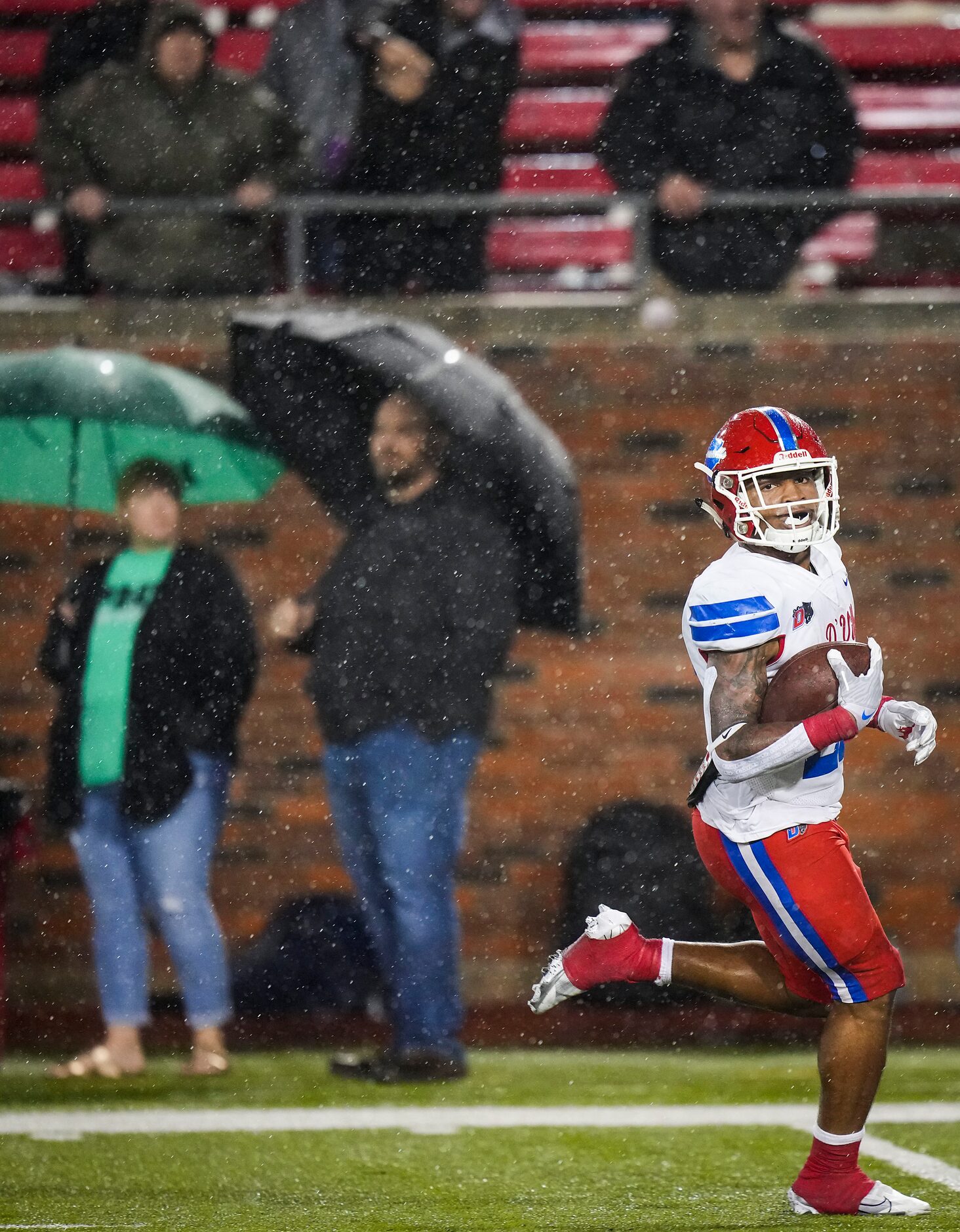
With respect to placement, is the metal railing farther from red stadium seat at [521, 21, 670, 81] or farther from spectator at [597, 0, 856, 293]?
red stadium seat at [521, 21, 670, 81]

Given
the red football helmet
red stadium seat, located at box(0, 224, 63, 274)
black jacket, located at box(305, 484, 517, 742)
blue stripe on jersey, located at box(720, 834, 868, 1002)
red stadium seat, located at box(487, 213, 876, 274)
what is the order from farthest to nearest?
Result: red stadium seat, located at box(487, 213, 876, 274) → red stadium seat, located at box(0, 224, 63, 274) → black jacket, located at box(305, 484, 517, 742) → the red football helmet → blue stripe on jersey, located at box(720, 834, 868, 1002)

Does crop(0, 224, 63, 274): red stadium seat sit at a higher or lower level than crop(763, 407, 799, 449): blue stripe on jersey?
higher

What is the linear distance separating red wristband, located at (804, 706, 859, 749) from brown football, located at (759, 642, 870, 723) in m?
0.04

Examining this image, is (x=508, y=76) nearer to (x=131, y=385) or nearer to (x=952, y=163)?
(x=131, y=385)

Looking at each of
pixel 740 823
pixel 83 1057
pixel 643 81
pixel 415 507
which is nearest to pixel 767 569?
pixel 740 823

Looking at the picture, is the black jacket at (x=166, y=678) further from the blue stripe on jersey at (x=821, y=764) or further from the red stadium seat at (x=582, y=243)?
the blue stripe on jersey at (x=821, y=764)

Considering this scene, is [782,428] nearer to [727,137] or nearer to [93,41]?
[727,137]

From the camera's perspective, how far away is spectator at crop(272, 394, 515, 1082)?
5.34 m

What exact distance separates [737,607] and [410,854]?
2.51m

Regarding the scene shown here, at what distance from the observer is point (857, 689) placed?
308 centimetres

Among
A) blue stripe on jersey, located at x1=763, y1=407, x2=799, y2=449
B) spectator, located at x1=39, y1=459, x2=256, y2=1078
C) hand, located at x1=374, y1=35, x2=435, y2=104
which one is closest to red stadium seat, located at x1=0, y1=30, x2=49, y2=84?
hand, located at x1=374, y1=35, x2=435, y2=104

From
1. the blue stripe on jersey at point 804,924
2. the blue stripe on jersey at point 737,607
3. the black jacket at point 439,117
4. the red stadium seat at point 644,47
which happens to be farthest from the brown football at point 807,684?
the red stadium seat at point 644,47

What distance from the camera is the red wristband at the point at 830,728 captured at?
9.91ft

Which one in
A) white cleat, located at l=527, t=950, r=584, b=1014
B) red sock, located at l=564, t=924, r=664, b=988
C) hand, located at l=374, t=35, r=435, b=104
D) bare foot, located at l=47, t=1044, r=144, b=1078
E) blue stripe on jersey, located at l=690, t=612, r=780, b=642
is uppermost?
hand, located at l=374, t=35, r=435, b=104
